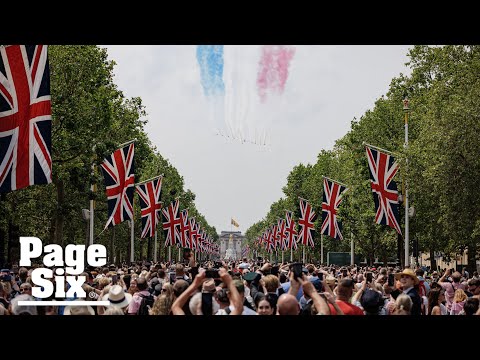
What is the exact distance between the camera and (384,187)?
3669 cm

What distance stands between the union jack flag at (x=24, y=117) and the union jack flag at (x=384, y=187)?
2177 centimetres

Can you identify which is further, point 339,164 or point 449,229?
point 339,164

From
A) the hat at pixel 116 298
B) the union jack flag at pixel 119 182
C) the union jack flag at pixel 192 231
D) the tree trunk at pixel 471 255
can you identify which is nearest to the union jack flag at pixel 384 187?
the tree trunk at pixel 471 255

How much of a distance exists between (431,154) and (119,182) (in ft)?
45.3

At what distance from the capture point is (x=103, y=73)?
146 ft

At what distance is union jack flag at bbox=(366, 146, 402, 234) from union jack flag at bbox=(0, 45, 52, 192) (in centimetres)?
2177

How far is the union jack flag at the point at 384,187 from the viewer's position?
3662 cm

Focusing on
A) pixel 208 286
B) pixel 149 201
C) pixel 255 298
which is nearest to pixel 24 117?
pixel 255 298

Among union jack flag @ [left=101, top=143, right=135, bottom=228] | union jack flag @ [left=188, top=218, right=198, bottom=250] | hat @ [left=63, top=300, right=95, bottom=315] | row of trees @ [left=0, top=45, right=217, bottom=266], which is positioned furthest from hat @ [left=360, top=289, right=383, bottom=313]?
union jack flag @ [left=188, top=218, right=198, bottom=250]
